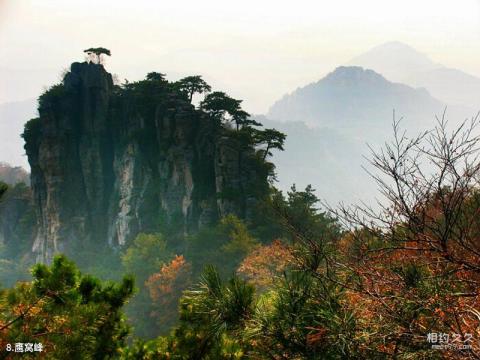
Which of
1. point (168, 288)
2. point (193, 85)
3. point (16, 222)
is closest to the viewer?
point (168, 288)

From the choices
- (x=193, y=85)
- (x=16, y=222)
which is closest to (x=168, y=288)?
(x=193, y=85)

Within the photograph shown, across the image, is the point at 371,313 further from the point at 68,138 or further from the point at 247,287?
the point at 68,138

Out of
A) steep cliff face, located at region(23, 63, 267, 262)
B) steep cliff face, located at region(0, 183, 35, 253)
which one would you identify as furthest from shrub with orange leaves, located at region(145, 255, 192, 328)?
steep cliff face, located at region(0, 183, 35, 253)

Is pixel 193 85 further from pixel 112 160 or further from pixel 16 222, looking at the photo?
pixel 16 222

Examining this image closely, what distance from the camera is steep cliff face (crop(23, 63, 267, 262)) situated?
46.0 metres

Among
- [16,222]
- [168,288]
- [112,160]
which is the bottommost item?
[168,288]

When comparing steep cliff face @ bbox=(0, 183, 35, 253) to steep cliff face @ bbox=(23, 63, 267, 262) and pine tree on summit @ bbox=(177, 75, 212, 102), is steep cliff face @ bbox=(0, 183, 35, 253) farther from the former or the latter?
pine tree on summit @ bbox=(177, 75, 212, 102)

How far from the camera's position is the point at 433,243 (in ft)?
13.0

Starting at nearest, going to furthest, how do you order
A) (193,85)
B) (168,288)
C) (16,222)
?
(168,288), (193,85), (16,222)

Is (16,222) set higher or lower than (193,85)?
lower

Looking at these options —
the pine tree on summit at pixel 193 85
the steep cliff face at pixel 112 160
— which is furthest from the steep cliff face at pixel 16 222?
the pine tree on summit at pixel 193 85

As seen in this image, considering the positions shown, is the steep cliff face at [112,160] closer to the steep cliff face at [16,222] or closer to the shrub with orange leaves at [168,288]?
the steep cliff face at [16,222]

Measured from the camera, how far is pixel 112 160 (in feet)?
184

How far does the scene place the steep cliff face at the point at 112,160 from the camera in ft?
151
